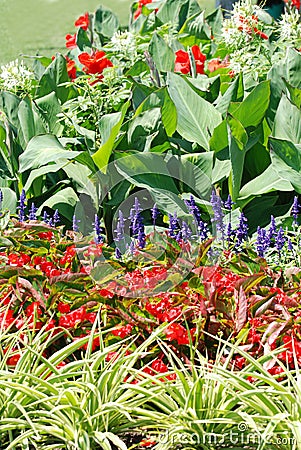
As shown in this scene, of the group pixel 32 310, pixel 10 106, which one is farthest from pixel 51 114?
pixel 32 310

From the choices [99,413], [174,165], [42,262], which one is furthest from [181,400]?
[174,165]

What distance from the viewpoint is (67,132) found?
448cm

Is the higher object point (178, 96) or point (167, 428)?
point (178, 96)

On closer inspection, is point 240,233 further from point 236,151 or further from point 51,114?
point 51,114

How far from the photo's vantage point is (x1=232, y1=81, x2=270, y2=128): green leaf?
3.81 meters

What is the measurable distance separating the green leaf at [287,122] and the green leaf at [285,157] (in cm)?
19

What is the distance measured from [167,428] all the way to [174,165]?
1.85m

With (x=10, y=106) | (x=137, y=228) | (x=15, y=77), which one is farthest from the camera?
(x=15, y=77)

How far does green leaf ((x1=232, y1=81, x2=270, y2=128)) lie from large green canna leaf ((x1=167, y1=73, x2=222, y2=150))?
15 cm

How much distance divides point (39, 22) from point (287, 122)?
419 inches

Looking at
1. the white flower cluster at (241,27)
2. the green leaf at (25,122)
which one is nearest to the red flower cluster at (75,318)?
the green leaf at (25,122)

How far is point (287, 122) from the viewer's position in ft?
12.3

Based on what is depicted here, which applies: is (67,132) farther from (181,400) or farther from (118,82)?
(181,400)

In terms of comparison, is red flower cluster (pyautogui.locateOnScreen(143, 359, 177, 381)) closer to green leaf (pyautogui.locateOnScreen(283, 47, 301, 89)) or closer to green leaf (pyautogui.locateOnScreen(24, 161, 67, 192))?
green leaf (pyautogui.locateOnScreen(24, 161, 67, 192))
